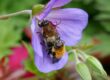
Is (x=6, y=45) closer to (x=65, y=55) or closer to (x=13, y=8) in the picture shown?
(x=13, y=8)

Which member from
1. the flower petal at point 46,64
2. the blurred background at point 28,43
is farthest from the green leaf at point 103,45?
the flower petal at point 46,64

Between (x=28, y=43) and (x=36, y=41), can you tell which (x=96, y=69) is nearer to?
(x=36, y=41)

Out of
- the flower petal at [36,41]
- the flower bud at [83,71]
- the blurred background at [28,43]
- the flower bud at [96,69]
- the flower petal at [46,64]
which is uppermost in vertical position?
the flower petal at [36,41]

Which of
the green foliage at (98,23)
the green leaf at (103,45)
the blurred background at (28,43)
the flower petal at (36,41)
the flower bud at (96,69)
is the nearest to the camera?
the flower petal at (36,41)

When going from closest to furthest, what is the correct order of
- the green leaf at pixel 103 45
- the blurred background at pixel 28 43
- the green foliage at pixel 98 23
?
the blurred background at pixel 28 43 → the green leaf at pixel 103 45 → the green foliage at pixel 98 23

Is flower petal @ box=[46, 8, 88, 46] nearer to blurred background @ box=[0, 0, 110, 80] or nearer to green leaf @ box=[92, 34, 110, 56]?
blurred background @ box=[0, 0, 110, 80]

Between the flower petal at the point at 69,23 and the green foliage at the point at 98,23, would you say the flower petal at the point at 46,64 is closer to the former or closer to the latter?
the flower petal at the point at 69,23

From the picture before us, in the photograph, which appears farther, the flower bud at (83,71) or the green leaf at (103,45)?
the green leaf at (103,45)
